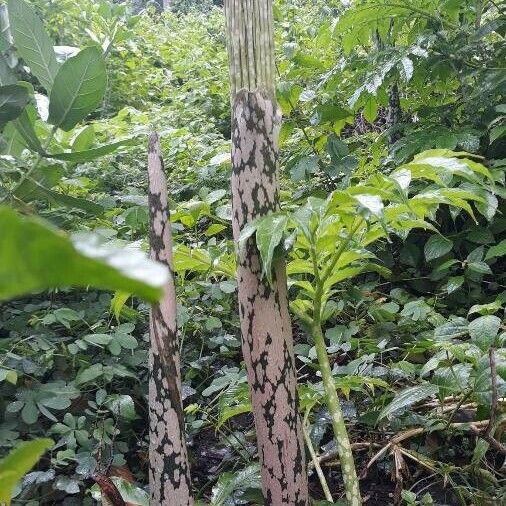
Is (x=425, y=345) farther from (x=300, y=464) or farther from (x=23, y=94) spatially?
(x=23, y=94)

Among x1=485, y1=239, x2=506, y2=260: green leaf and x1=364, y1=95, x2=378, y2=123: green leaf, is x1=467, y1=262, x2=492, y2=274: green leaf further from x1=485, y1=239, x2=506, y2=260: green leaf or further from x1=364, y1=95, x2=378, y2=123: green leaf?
x1=364, y1=95, x2=378, y2=123: green leaf

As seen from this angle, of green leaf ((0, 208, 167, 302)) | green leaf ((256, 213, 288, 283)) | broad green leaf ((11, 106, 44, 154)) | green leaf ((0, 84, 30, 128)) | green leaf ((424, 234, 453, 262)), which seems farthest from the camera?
green leaf ((424, 234, 453, 262))

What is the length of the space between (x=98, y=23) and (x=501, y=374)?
2475mm

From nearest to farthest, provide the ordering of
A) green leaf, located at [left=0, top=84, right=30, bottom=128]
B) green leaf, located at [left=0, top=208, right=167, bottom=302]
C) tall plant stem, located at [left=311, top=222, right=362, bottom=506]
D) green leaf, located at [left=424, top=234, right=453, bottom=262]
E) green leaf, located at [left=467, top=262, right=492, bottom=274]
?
1. green leaf, located at [left=0, top=208, right=167, bottom=302]
2. tall plant stem, located at [left=311, top=222, right=362, bottom=506]
3. green leaf, located at [left=0, top=84, right=30, bottom=128]
4. green leaf, located at [left=467, top=262, right=492, bottom=274]
5. green leaf, located at [left=424, top=234, right=453, bottom=262]

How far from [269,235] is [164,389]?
21 centimetres

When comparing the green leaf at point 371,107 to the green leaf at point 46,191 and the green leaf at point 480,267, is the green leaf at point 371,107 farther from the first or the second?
the green leaf at point 46,191

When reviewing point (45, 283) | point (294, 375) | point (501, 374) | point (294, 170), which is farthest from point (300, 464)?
point (294, 170)

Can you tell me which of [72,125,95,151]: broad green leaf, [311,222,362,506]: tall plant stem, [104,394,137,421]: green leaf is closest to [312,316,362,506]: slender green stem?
[311,222,362,506]: tall plant stem

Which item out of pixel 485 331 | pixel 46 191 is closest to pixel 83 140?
pixel 46 191

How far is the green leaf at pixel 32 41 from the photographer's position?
2.86ft

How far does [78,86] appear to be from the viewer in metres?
0.84

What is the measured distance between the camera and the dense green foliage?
0.72 meters

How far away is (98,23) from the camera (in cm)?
255

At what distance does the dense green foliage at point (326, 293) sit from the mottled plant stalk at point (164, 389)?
0.23ft
